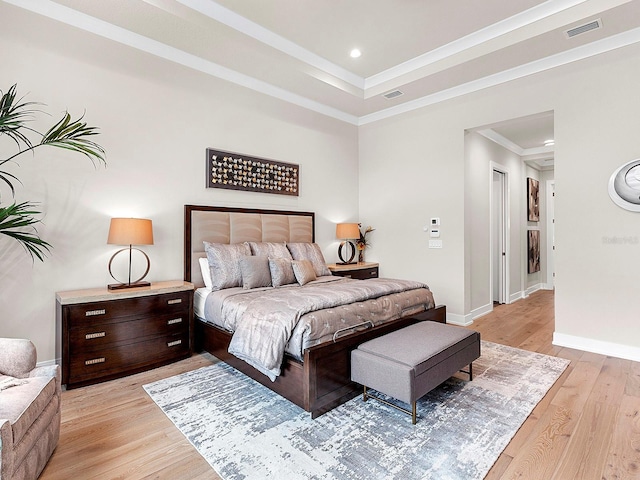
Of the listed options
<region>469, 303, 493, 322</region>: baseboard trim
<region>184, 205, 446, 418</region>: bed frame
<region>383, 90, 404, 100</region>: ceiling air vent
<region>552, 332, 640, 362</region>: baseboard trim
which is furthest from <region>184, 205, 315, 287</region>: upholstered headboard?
<region>552, 332, 640, 362</region>: baseboard trim

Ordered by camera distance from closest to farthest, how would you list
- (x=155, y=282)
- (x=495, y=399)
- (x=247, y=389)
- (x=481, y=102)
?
(x=495, y=399) → (x=247, y=389) → (x=155, y=282) → (x=481, y=102)

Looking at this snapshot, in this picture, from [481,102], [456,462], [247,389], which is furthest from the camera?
[481,102]

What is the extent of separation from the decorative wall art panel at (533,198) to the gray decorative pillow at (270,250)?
211 inches

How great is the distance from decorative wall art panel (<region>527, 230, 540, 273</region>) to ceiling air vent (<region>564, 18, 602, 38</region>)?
14.5 feet

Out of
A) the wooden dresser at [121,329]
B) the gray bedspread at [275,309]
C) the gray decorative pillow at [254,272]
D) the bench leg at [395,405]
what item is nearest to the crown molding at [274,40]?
the gray decorative pillow at [254,272]

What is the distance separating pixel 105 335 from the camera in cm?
285

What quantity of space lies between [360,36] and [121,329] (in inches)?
146

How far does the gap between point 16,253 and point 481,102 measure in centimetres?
515

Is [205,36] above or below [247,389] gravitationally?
above

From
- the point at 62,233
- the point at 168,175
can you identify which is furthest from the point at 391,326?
the point at 62,233

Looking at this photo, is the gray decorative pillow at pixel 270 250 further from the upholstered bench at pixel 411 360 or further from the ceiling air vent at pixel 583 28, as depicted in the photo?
the ceiling air vent at pixel 583 28

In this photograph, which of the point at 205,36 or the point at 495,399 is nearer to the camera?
the point at 495,399

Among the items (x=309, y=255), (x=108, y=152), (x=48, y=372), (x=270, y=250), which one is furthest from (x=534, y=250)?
(x=48, y=372)

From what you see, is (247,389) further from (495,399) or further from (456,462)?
(495,399)
